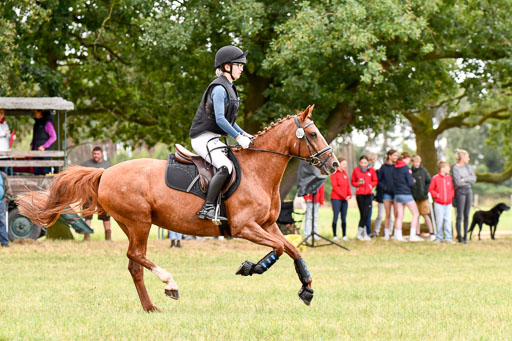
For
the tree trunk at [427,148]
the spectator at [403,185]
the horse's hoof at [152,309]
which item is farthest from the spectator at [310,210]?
the tree trunk at [427,148]

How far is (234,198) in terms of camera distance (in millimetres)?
8969

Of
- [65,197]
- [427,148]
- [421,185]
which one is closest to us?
[65,197]

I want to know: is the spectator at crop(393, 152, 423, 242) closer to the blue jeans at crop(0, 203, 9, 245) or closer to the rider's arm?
the blue jeans at crop(0, 203, 9, 245)

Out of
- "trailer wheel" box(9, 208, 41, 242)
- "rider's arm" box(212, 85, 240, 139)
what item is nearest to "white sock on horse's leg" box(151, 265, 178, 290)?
"rider's arm" box(212, 85, 240, 139)

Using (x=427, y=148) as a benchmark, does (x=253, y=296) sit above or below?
below

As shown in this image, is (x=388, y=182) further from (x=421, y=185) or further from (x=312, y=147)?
(x=312, y=147)

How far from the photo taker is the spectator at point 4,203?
16734 millimetres

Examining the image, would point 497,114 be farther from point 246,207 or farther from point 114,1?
point 246,207

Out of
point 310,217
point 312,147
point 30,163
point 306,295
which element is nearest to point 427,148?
point 310,217

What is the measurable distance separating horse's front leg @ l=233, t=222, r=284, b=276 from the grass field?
1.61 ft

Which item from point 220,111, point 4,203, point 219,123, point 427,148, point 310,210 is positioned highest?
point 427,148

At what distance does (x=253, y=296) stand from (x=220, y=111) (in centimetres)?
295

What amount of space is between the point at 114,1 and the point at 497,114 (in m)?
17.3

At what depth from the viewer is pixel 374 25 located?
18672 millimetres
